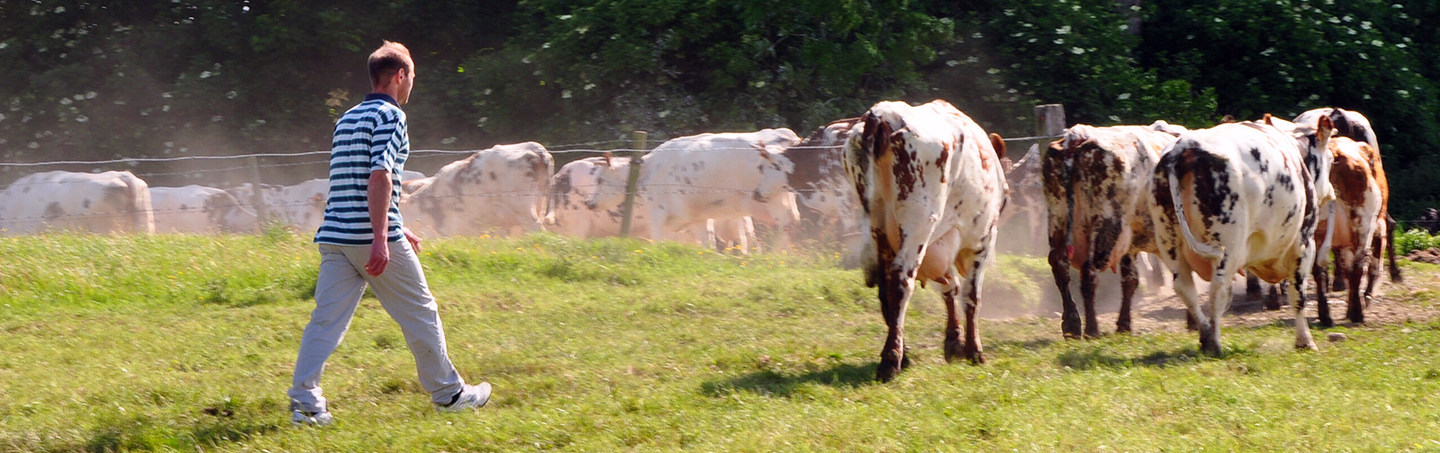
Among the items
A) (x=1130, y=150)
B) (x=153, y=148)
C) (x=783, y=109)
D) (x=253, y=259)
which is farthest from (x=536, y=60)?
(x=1130, y=150)

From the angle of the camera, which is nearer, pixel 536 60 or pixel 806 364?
pixel 806 364

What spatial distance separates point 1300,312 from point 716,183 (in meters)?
8.29

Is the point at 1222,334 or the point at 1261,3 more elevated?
the point at 1261,3

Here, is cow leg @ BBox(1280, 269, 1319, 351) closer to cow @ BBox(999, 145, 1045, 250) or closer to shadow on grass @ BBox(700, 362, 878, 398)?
shadow on grass @ BBox(700, 362, 878, 398)

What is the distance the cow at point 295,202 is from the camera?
1529 cm

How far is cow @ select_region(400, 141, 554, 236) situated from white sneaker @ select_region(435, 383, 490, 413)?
31.1ft

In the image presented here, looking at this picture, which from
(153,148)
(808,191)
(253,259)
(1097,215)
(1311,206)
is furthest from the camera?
(153,148)

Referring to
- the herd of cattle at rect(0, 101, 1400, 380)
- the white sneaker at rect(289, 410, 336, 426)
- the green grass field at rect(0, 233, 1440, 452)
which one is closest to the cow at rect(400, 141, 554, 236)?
the herd of cattle at rect(0, 101, 1400, 380)

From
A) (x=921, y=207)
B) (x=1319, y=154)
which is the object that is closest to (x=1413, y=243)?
(x=1319, y=154)

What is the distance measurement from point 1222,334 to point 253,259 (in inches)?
291

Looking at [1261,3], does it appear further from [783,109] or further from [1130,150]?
[1130,150]

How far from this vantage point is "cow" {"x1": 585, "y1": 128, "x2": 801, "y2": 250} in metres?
14.9

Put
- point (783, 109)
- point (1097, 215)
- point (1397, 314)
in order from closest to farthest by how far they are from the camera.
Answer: point (1097, 215) → point (1397, 314) → point (783, 109)

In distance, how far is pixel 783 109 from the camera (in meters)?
19.7
